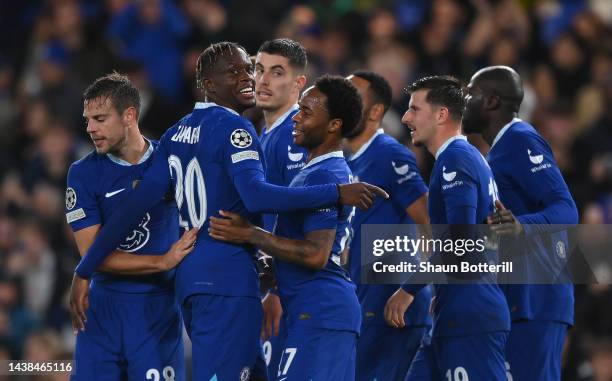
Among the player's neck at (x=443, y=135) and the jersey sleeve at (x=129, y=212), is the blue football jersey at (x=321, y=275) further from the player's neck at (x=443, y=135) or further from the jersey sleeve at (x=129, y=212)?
the player's neck at (x=443, y=135)

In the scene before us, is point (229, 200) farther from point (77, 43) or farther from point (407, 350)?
point (77, 43)

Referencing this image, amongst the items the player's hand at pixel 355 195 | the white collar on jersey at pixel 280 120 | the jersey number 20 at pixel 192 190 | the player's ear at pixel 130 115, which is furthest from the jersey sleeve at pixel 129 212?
the white collar on jersey at pixel 280 120

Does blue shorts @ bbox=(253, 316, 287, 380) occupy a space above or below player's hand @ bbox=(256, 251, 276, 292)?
below

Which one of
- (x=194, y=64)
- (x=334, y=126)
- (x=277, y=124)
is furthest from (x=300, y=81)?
(x=194, y=64)

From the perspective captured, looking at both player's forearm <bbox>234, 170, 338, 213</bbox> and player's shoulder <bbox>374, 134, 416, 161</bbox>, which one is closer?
player's forearm <bbox>234, 170, 338, 213</bbox>

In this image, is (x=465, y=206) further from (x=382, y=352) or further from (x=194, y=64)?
(x=194, y=64)

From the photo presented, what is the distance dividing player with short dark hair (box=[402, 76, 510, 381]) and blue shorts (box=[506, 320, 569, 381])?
39 centimetres

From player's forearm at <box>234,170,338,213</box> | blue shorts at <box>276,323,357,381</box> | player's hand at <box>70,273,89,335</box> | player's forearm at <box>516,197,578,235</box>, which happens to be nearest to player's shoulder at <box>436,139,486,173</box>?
player's forearm at <box>516,197,578,235</box>

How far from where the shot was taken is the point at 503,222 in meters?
7.35

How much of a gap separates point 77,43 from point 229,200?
8.44 meters

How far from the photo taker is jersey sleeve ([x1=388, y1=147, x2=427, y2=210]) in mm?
8195

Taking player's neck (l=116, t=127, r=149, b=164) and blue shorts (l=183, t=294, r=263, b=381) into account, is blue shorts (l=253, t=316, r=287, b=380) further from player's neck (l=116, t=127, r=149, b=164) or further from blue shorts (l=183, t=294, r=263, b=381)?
player's neck (l=116, t=127, r=149, b=164)

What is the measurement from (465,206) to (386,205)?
1.08m

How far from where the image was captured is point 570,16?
13.7 m
